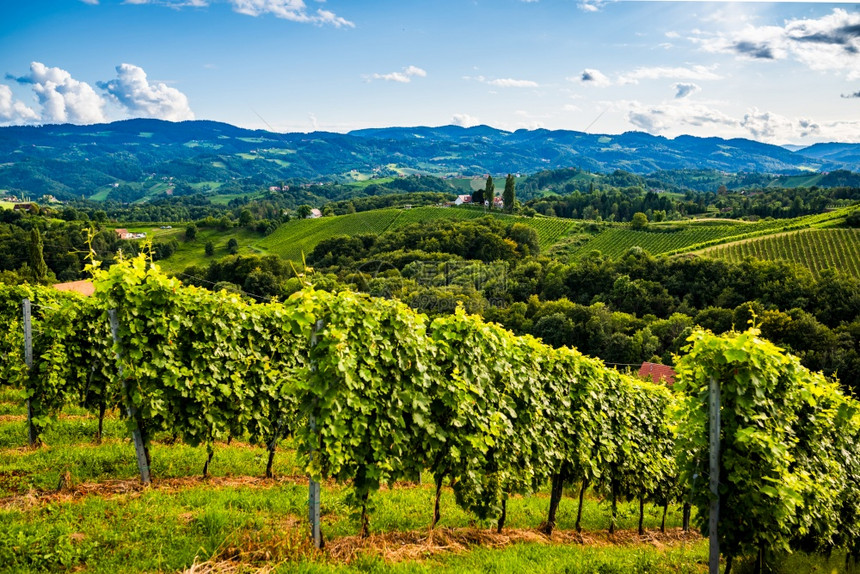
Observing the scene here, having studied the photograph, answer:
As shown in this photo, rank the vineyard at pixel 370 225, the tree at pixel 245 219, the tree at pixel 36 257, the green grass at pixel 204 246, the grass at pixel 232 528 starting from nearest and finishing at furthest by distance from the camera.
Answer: the grass at pixel 232 528, the tree at pixel 36 257, the green grass at pixel 204 246, the vineyard at pixel 370 225, the tree at pixel 245 219

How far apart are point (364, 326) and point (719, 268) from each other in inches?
3028

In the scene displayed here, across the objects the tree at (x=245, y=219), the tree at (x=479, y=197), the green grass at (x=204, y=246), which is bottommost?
the green grass at (x=204, y=246)

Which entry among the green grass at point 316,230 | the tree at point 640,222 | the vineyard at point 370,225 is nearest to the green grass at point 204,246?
the green grass at point 316,230

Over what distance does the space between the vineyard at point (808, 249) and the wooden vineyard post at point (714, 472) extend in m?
80.5

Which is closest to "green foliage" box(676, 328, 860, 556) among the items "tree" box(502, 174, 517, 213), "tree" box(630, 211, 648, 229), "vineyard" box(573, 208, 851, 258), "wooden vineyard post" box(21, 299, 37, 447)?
"wooden vineyard post" box(21, 299, 37, 447)

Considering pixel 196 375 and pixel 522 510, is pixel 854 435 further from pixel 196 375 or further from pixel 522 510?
pixel 196 375

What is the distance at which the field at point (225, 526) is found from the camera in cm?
627

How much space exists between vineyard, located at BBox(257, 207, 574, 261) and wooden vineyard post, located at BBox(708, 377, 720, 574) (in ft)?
346

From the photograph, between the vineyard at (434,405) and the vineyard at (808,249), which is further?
the vineyard at (808,249)

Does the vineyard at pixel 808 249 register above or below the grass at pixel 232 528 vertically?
above

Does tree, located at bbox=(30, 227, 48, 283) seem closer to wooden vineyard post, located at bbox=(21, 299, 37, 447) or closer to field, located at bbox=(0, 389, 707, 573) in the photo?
wooden vineyard post, located at bbox=(21, 299, 37, 447)

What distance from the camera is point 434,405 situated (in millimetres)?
8305

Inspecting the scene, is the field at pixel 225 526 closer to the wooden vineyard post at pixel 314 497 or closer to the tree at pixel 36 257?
the wooden vineyard post at pixel 314 497

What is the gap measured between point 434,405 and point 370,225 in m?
125
